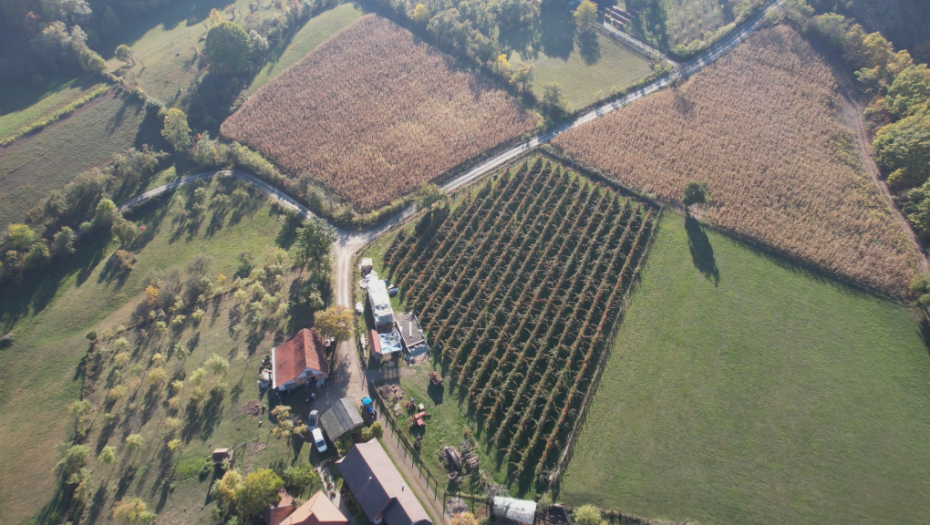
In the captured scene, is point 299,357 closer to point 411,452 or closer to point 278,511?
point 278,511

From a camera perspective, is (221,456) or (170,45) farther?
(170,45)

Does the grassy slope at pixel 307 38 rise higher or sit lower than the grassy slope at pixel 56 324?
higher

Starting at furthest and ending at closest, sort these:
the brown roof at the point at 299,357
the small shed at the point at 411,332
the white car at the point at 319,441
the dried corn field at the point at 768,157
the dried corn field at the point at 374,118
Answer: the dried corn field at the point at 374,118 < the dried corn field at the point at 768,157 < the small shed at the point at 411,332 < the brown roof at the point at 299,357 < the white car at the point at 319,441

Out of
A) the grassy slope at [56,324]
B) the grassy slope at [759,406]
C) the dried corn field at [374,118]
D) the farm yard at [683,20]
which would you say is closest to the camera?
the grassy slope at [759,406]

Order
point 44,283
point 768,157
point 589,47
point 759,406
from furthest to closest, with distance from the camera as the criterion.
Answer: point 589,47, point 768,157, point 44,283, point 759,406

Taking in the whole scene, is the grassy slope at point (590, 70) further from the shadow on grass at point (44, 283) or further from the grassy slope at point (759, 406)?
the shadow on grass at point (44, 283)

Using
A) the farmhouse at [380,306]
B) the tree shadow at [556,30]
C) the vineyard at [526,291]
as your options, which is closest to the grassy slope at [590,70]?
the tree shadow at [556,30]

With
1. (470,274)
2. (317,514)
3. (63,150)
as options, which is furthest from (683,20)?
(63,150)

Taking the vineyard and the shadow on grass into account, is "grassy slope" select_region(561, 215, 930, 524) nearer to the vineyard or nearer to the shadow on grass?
the vineyard
